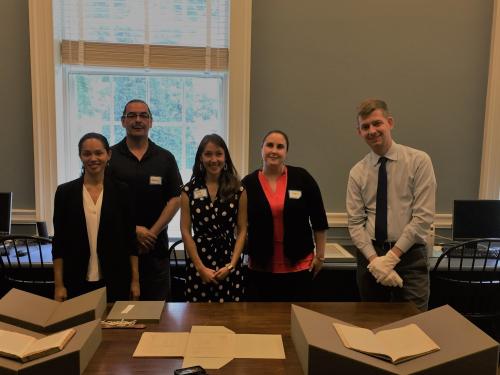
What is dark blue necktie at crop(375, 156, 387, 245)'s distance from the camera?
210 cm

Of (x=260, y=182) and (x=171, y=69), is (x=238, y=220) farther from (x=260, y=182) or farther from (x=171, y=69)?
(x=171, y=69)

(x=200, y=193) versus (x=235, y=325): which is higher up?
(x=200, y=193)

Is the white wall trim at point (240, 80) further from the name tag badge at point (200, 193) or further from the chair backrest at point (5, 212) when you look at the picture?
the chair backrest at point (5, 212)

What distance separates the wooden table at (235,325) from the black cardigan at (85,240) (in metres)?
0.46

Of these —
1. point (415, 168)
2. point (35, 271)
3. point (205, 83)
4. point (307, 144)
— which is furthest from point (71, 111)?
point (415, 168)

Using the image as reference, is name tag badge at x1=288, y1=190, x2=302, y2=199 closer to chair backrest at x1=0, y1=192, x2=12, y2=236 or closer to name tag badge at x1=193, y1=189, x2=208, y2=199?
name tag badge at x1=193, y1=189, x2=208, y2=199

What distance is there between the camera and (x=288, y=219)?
223 centimetres

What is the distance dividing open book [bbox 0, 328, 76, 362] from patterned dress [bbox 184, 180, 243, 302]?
95cm

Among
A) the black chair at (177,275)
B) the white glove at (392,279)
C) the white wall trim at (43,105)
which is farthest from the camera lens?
the white wall trim at (43,105)

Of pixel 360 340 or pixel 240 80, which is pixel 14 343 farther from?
pixel 240 80

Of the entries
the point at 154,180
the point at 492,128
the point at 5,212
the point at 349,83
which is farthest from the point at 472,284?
the point at 5,212

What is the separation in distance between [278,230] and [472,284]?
145cm

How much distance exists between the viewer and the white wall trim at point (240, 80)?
326cm

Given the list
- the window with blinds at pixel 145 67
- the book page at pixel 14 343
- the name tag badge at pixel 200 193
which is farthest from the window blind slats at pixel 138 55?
the book page at pixel 14 343
